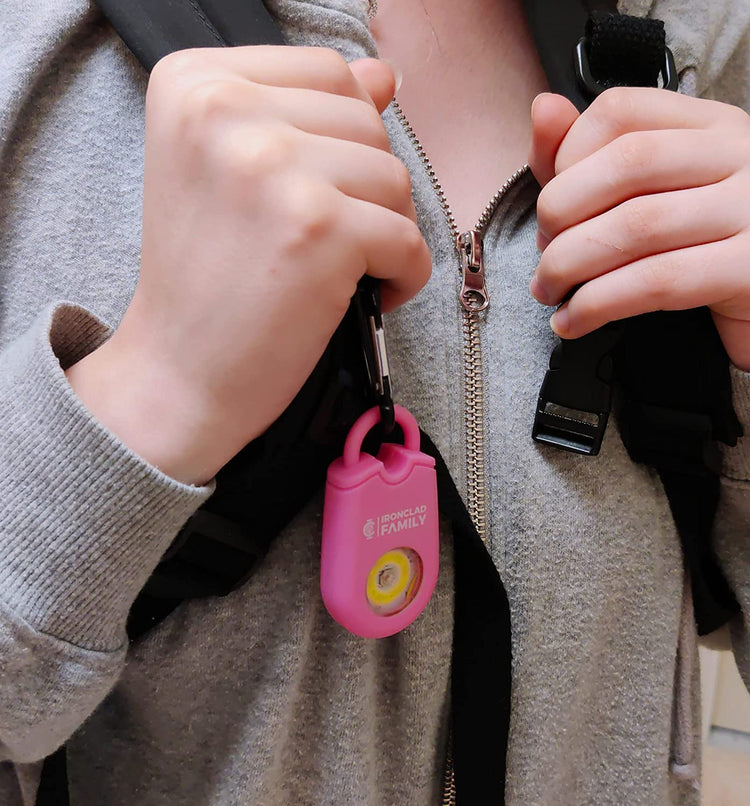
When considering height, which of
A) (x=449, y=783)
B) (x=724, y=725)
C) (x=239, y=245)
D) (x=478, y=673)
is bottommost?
(x=724, y=725)

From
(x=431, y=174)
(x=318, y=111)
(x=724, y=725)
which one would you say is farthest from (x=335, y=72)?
(x=724, y=725)

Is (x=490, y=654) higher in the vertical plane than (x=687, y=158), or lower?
lower

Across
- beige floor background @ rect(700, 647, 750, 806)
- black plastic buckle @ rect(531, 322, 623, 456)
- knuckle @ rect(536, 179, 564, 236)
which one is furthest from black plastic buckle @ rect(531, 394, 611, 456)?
beige floor background @ rect(700, 647, 750, 806)

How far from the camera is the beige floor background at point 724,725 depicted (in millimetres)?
1272

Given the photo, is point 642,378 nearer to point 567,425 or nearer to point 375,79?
point 567,425

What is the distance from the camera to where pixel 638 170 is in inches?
18.0

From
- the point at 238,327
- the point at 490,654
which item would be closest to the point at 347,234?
the point at 238,327

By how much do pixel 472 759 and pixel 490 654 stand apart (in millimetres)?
82

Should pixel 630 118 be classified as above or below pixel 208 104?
below

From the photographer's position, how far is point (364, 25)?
1.71ft

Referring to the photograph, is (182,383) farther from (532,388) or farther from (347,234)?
(532,388)

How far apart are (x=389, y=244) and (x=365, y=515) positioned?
0.52ft

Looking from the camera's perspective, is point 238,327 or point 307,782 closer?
point 238,327

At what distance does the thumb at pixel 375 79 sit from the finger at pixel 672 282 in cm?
18
